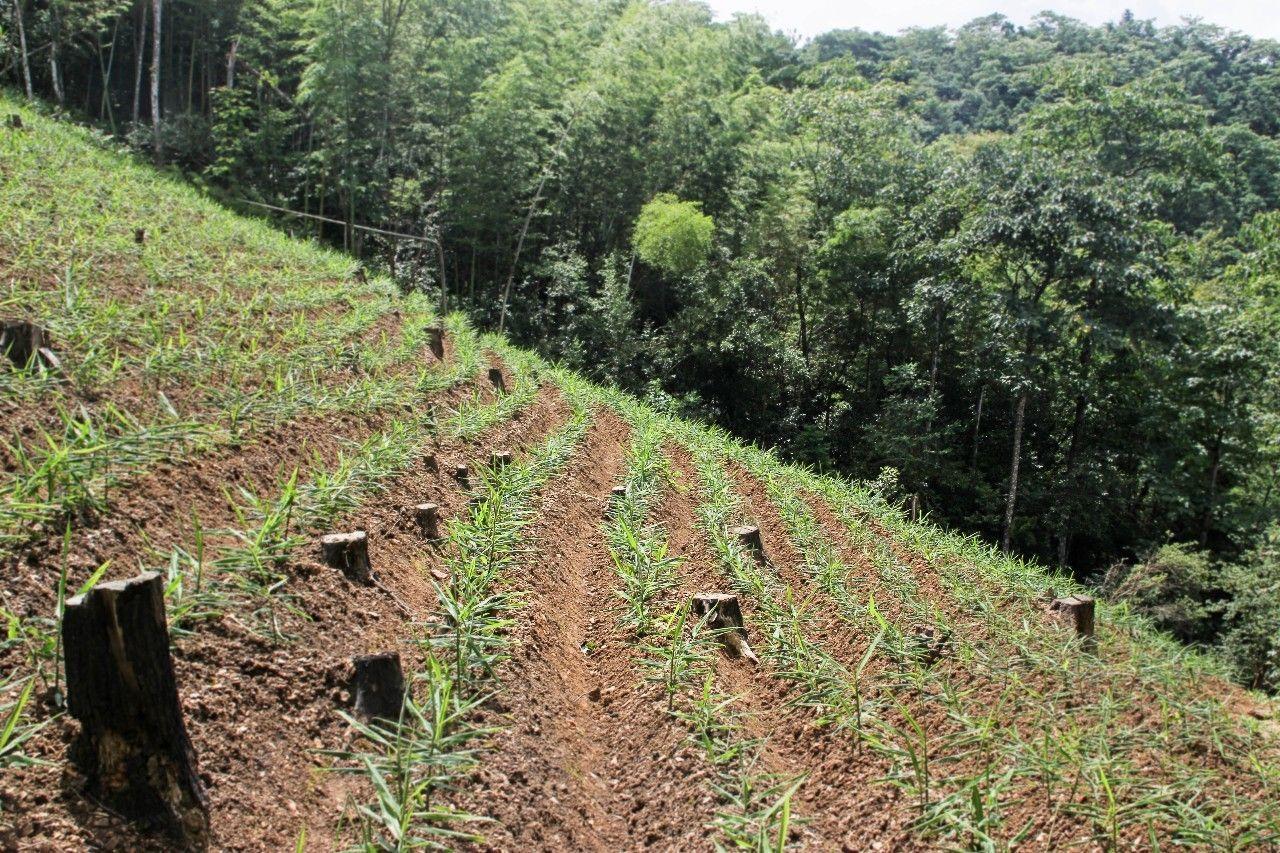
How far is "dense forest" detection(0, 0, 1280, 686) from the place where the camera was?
14273mm

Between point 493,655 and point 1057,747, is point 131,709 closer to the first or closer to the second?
point 493,655

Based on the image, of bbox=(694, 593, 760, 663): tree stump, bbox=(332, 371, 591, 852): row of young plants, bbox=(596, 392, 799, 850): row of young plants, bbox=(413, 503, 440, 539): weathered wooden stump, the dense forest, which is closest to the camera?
bbox=(332, 371, 591, 852): row of young plants

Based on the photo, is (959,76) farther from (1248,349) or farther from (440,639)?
(440,639)

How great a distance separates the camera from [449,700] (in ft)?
8.37

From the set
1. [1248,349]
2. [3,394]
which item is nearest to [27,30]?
[3,394]

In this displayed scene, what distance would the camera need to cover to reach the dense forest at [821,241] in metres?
14.3

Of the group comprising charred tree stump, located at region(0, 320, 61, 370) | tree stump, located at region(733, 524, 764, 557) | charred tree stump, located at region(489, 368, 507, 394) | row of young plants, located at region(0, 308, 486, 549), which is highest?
charred tree stump, located at region(0, 320, 61, 370)

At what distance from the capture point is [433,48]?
1927 centimetres

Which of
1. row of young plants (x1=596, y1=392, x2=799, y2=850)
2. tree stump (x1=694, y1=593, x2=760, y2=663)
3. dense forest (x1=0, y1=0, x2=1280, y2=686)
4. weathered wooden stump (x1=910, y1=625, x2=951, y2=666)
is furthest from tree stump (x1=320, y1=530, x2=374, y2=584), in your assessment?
dense forest (x1=0, y1=0, x2=1280, y2=686)

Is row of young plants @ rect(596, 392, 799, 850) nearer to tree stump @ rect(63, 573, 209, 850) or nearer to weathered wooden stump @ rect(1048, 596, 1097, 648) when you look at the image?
tree stump @ rect(63, 573, 209, 850)

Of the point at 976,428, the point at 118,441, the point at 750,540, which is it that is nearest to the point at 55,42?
the point at 118,441

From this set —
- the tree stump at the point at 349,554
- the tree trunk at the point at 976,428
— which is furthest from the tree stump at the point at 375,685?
the tree trunk at the point at 976,428

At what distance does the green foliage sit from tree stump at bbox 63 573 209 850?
16.6m

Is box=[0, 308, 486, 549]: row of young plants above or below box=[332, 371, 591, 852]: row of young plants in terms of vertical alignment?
above
